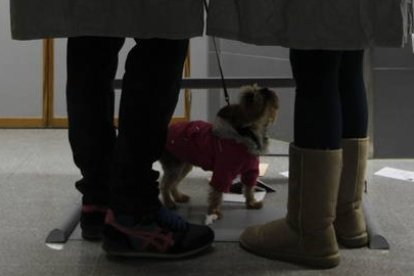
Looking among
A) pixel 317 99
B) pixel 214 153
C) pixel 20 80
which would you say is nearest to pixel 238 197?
pixel 214 153

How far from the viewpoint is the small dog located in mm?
1601

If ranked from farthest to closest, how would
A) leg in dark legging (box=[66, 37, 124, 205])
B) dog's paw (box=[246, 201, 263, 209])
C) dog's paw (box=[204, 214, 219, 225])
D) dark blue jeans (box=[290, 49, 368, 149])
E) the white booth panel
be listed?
the white booth panel < dog's paw (box=[246, 201, 263, 209]) < dog's paw (box=[204, 214, 219, 225]) < leg in dark legging (box=[66, 37, 124, 205]) < dark blue jeans (box=[290, 49, 368, 149])

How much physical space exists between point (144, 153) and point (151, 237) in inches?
7.7

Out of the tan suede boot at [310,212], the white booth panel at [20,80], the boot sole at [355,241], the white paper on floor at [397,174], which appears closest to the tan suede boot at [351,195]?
the boot sole at [355,241]

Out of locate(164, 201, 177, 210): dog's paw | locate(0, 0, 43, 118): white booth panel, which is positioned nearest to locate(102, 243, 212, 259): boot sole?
locate(164, 201, 177, 210): dog's paw

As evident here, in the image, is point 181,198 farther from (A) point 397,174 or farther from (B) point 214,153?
(A) point 397,174

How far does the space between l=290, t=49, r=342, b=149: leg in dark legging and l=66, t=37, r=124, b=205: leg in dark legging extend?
0.45 metres

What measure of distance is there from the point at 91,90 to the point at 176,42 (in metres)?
0.28

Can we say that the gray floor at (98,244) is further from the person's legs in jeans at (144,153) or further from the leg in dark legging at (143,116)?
the leg in dark legging at (143,116)

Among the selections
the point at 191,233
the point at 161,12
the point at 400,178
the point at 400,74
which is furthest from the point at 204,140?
the point at 400,74

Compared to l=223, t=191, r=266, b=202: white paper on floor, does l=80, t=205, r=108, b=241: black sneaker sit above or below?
above

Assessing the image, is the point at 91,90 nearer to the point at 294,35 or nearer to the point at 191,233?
the point at 191,233

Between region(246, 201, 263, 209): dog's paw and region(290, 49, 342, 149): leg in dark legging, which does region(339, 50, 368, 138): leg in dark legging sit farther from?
region(246, 201, 263, 209): dog's paw

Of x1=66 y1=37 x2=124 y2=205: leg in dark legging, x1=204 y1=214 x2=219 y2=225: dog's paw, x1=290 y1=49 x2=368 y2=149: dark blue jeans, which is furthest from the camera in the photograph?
x1=204 y1=214 x2=219 y2=225: dog's paw
